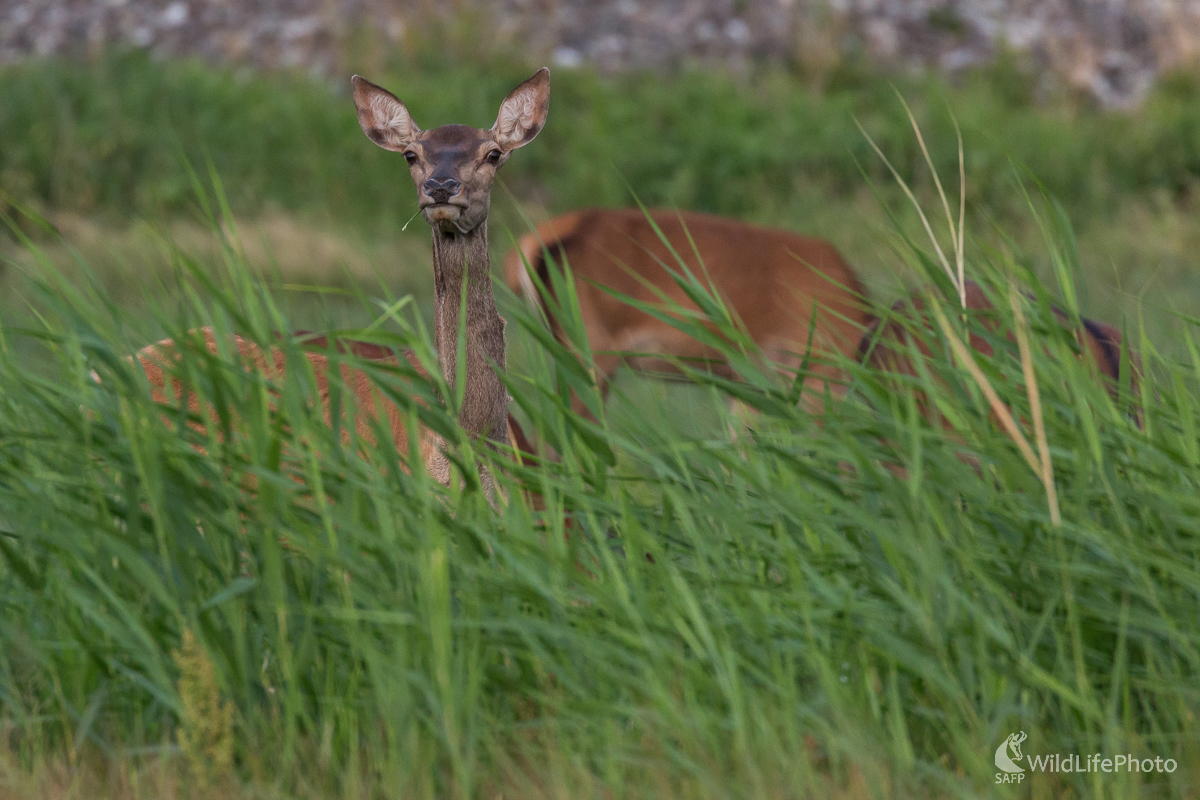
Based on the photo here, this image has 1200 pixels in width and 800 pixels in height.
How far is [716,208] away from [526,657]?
9415 mm

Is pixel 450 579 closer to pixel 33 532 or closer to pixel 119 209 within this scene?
pixel 33 532

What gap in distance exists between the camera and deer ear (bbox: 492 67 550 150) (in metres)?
3.01

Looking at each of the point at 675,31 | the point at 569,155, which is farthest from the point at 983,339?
the point at 675,31

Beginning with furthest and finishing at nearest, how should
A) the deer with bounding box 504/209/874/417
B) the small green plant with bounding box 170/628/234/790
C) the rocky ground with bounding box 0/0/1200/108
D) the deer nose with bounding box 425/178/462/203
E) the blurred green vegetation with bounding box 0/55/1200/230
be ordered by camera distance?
1. the rocky ground with bounding box 0/0/1200/108
2. the blurred green vegetation with bounding box 0/55/1200/230
3. the deer with bounding box 504/209/874/417
4. the deer nose with bounding box 425/178/462/203
5. the small green plant with bounding box 170/628/234/790

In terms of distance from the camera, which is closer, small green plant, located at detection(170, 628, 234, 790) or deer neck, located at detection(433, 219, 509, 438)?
small green plant, located at detection(170, 628, 234, 790)

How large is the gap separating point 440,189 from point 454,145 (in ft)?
0.43

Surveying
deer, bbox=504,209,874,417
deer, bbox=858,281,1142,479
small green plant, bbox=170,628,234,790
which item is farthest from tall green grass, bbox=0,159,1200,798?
deer, bbox=504,209,874,417

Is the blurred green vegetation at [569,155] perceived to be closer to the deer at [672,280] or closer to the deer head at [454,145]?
the deer at [672,280]

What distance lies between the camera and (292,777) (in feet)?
7.28

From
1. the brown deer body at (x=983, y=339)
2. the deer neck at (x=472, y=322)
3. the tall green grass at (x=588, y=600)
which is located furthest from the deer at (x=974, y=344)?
the deer neck at (x=472, y=322)

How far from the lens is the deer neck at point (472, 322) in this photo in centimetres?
299

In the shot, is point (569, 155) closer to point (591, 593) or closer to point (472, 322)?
point (472, 322)

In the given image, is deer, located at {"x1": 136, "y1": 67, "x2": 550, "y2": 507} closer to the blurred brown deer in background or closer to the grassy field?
the grassy field

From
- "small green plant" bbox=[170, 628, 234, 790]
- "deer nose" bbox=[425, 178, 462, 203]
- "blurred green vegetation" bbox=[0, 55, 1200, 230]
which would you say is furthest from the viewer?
"blurred green vegetation" bbox=[0, 55, 1200, 230]
